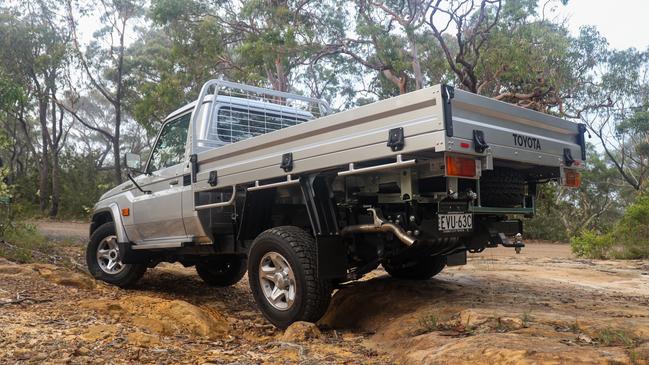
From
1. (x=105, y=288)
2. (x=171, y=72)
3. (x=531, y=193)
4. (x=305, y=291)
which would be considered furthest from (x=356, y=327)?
(x=171, y=72)

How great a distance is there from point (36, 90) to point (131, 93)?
394 centimetres

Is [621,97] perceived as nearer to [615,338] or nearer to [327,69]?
[327,69]

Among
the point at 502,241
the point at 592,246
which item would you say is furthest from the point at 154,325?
the point at 592,246

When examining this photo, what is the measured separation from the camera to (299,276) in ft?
14.3

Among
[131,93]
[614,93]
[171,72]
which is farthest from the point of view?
[131,93]

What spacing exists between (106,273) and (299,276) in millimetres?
3811

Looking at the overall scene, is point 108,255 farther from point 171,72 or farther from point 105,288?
point 171,72

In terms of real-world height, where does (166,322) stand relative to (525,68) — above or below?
below

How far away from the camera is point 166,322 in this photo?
4.69 metres

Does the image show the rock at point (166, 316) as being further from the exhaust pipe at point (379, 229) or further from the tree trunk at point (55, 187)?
the tree trunk at point (55, 187)

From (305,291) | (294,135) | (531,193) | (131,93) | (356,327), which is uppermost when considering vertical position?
(131,93)

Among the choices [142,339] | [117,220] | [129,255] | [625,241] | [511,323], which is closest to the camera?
[511,323]

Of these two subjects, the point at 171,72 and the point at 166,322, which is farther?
the point at 171,72

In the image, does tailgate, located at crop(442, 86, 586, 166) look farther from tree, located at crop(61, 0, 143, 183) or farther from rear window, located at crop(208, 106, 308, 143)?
tree, located at crop(61, 0, 143, 183)
